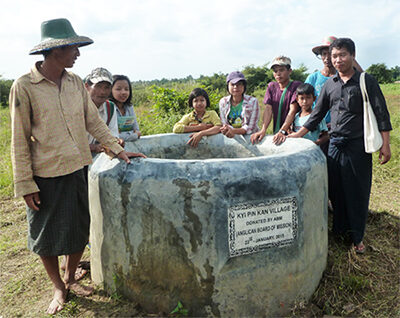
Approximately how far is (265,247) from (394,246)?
6.18ft

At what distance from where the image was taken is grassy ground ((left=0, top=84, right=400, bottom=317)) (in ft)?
7.86

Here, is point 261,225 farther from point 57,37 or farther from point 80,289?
point 57,37

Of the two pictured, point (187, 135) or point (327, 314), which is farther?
point (187, 135)

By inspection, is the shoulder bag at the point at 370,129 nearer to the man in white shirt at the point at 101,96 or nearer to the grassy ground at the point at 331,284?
the grassy ground at the point at 331,284

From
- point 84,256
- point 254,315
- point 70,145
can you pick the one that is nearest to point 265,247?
point 254,315

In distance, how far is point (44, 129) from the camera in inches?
86.0

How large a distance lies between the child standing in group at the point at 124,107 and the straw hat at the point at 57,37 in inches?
34.8

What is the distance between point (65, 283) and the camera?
2676 mm

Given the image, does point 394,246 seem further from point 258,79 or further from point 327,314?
point 258,79

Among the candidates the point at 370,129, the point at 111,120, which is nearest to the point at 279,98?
the point at 370,129

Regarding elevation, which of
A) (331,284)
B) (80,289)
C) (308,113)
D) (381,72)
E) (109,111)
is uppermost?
(381,72)

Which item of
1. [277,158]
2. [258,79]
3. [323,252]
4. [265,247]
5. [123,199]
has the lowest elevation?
[323,252]

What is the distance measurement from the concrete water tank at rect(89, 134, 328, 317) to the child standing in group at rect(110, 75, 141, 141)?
2.90 feet

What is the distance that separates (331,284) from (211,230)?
1.23 m
